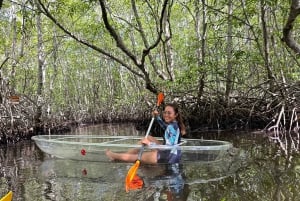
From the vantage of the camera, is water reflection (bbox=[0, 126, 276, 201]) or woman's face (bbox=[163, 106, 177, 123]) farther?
woman's face (bbox=[163, 106, 177, 123])

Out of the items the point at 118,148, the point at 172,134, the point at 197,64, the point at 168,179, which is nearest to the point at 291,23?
the point at 172,134

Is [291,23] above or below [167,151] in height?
above

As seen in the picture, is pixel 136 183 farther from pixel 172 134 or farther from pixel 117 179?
pixel 172 134

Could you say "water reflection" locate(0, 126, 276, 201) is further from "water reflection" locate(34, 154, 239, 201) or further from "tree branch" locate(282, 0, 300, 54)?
"tree branch" locate(282, 0, 300, 54)

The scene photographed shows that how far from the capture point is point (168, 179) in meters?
4.37

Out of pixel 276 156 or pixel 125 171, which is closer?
pixel 125 171

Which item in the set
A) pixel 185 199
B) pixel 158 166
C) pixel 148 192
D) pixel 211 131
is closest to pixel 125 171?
pixel 158 166

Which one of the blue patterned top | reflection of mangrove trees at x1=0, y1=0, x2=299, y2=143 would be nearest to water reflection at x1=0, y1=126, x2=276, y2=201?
the blue patterned top

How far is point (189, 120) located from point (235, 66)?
1.80m

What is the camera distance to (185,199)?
3498 millimetres

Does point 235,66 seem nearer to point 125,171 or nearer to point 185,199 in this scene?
point 125,171

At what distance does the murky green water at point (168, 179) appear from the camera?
12.0 feet

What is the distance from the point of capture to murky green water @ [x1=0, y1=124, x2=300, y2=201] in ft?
12.0

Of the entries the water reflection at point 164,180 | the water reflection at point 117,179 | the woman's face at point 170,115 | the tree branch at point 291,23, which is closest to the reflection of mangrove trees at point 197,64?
the tree branch at point 291,23
